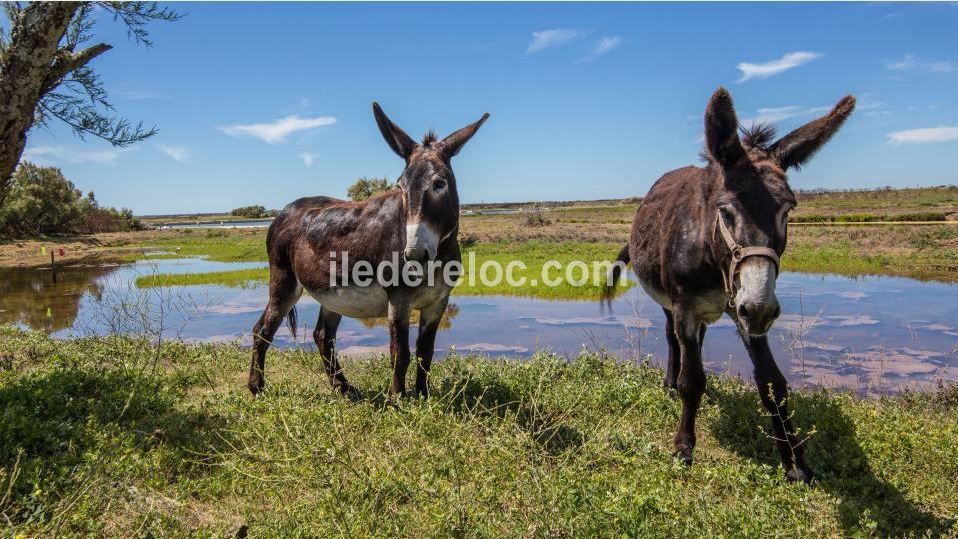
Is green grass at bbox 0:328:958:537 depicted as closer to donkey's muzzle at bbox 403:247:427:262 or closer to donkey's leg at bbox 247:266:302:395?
donkey's leg at bbox 247:266:302:395

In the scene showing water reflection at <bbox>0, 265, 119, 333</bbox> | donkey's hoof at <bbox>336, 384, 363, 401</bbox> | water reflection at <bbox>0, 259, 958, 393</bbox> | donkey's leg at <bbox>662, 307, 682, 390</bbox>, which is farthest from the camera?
water reflection at <bbox>0, 265, 119, 333</bbox>

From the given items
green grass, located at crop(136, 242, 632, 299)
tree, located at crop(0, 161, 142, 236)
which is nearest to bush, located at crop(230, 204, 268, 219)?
tree, located at crop(0, 161, 142, 236)

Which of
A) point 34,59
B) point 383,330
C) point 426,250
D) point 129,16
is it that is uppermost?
point 129,16

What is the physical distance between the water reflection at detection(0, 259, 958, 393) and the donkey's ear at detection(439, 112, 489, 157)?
429 cm

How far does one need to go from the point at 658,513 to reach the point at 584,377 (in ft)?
11.6

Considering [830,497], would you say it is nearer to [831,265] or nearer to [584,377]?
[584,377]

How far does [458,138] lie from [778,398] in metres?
3.76

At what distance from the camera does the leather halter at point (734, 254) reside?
3.59m

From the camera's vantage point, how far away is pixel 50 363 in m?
7.31

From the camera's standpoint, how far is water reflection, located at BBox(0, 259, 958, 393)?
9.95 meters

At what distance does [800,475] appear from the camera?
421cm

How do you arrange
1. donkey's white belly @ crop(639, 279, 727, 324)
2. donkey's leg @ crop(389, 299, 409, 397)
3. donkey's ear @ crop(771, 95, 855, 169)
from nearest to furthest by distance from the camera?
1. donkey's ear @ crop(771, 95, 855, 169)
2. donkey's white belly @ crop(639, 279, 727, 324)
3. donkey's leg @ crop(389, 299, 409, 397)

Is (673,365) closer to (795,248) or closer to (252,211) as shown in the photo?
(795,248)

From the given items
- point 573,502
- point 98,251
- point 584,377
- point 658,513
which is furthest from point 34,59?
point 98,251
